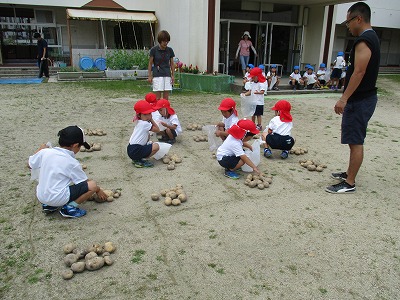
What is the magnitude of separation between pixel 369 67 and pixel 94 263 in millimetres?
3344

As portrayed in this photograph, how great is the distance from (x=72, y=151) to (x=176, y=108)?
5599 millimetres

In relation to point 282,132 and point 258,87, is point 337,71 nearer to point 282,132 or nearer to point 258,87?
point 258,87

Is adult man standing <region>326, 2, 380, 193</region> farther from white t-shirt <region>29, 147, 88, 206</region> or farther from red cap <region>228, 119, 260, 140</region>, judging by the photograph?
white t-shirt <region>29, 147, 88, 206</region>

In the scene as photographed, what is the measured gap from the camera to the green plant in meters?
15.0

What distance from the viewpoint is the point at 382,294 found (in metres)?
2.42

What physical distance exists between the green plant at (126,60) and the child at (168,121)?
1018 centimetres

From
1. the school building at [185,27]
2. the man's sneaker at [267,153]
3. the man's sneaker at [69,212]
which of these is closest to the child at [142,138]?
the man's sneaker at [69,212]

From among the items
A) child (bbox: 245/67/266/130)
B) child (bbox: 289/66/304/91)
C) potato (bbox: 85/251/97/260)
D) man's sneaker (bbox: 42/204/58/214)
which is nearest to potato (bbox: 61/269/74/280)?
potato (bbox: 85/251/97/260)

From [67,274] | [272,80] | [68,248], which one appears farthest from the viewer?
[272,80]

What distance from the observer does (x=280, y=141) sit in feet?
16.8

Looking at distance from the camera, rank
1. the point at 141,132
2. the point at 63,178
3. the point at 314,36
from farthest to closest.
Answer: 1. the point at 314,36
2. the point at 141,132
3. the point at 63,178

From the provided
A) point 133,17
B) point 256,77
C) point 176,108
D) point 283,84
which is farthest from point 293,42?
point 256,77

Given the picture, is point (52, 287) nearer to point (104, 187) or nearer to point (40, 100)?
point (104, 187)

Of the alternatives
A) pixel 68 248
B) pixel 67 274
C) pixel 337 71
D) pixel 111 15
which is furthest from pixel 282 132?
pixel 111 15
